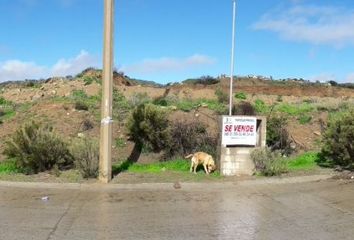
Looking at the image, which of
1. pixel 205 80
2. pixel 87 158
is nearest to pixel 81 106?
pixel 87 158

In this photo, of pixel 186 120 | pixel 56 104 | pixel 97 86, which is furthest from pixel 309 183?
pixel 97 86

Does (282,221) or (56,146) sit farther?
(56,146)

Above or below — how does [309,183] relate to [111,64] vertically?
below

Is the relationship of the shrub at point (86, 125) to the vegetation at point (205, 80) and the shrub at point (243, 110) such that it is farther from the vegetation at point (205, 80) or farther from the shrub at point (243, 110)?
the vegetation at point (205, 80)

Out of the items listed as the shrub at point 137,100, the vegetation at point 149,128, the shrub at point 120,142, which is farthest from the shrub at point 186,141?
the shrub at point 137,100

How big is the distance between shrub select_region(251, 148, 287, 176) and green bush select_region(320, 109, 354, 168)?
1823mm

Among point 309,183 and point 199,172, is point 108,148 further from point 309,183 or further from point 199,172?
point 309,183

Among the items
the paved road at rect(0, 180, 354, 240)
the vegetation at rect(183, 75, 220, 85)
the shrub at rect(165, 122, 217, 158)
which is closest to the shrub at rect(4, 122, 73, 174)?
the paved road at rect(0, 180, 354, 240)

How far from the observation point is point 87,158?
14.9 metres

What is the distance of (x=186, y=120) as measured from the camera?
854 inches

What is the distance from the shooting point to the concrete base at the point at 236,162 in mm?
15484

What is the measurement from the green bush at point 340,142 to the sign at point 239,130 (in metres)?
A: 2.39

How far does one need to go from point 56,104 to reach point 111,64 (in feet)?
40.8

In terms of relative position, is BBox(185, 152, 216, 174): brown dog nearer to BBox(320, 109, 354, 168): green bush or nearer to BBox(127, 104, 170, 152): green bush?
BBox(320, 109, 354, 168): green bush
